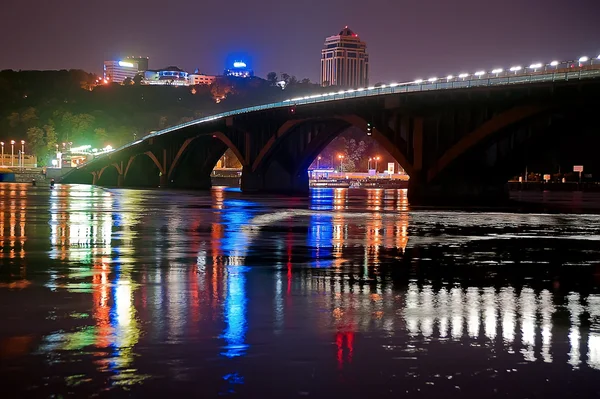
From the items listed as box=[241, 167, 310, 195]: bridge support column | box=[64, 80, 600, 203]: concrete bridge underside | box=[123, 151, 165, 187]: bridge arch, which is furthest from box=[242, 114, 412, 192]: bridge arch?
box=[123, 151, 165, 187]: bridge arch

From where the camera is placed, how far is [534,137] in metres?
66.9

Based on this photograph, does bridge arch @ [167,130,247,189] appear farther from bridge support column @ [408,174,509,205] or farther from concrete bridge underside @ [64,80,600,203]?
bridge support column @ [408,174,509,205]

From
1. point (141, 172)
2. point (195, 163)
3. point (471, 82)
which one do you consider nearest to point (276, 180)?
point (195, 163)

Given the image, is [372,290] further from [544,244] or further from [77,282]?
[544,244]

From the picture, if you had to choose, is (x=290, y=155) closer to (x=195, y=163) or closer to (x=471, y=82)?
(x=195, y=163)

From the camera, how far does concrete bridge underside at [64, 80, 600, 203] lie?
62.5m

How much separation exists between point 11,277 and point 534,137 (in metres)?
55.6

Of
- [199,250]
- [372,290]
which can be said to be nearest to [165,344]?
[372,290]

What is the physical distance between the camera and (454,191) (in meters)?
72.6

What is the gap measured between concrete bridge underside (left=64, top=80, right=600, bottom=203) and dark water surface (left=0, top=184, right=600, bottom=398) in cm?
3813

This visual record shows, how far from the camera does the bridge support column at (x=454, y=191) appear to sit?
72188mm

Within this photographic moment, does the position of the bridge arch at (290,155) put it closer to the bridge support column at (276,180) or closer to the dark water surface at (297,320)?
the bridge support column at (276,180)

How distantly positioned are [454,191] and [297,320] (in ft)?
202

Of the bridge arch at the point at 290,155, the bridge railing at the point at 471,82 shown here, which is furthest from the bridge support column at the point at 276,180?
the bridge railing at the point at 471,82
